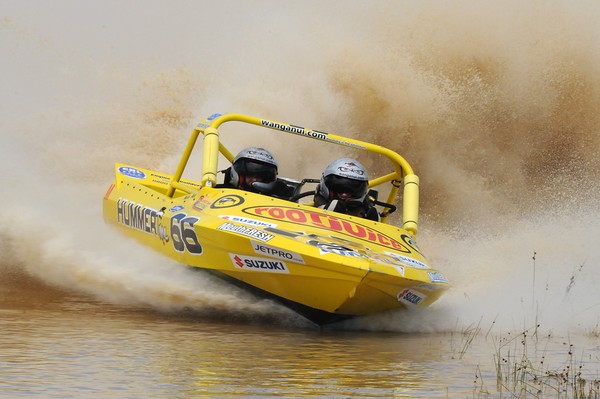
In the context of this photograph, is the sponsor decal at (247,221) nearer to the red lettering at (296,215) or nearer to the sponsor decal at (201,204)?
the red lettering at (296,215)

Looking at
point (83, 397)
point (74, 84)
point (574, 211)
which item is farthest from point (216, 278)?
point (74, 84)

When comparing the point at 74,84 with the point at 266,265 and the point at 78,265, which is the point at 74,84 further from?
the point at 266,265

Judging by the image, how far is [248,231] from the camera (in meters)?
10.3

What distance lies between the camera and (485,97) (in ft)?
69.3

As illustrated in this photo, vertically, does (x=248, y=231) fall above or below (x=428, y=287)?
above

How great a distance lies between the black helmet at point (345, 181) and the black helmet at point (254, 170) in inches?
36.5

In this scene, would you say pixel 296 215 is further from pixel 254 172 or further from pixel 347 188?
pixel 254 172

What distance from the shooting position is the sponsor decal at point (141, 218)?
12242 millimetres

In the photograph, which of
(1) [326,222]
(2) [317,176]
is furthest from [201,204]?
(2) [317,176]

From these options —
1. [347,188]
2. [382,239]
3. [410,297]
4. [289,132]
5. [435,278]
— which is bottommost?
[410,297]

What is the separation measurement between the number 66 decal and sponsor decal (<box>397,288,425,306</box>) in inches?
78.3

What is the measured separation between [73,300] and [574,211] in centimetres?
956

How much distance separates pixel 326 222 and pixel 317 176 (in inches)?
329

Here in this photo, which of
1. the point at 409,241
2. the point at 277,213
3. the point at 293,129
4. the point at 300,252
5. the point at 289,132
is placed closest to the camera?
the point at 300,252
